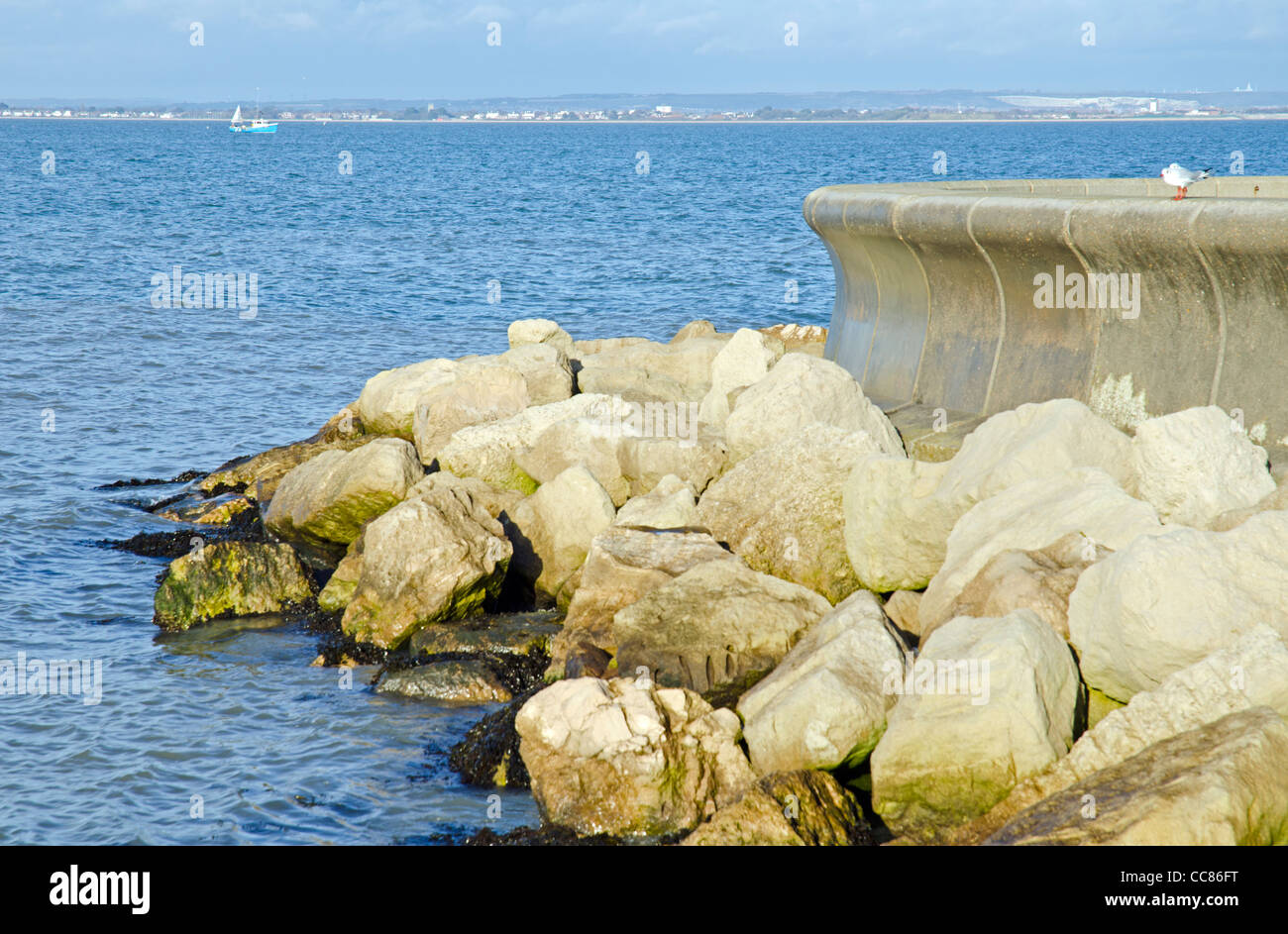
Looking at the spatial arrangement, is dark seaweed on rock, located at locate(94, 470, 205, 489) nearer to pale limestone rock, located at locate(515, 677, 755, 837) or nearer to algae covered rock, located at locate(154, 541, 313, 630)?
algae covered rock, located at locate(154, 541, 313, 630)

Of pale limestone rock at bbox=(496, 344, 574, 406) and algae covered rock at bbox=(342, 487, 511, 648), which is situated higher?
pale limestone rock at bbox=(496, 344, 574, 406)

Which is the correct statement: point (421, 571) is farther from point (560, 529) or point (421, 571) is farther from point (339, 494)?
point (339, 494)

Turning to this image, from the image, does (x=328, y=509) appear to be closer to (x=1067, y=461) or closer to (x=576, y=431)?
(x=576, y=431)

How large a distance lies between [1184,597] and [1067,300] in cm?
277

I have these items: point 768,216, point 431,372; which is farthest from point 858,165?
point 431,372

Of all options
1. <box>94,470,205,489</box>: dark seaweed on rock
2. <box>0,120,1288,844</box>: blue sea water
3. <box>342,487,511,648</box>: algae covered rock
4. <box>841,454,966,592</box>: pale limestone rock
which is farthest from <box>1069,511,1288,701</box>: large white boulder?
<box>94,470,205,489</box>: dark seaweed on rock

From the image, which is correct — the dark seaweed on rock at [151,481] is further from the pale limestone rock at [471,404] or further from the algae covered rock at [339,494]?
the pale limestone rock at [471,404]

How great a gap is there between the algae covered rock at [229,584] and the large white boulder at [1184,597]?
5.50m

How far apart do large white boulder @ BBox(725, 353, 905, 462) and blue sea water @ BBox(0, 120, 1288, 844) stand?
2685 millimetres

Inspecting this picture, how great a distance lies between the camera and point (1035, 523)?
18.4 feet

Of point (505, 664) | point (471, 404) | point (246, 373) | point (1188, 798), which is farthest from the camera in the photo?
point (246, 373)

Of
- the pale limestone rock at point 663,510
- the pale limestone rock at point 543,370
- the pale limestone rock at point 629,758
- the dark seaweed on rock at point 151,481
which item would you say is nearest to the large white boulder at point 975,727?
the pale limestone rock at point 629,758

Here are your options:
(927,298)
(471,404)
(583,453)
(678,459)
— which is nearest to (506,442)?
(583,453)

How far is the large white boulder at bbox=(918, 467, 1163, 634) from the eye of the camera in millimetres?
5332
